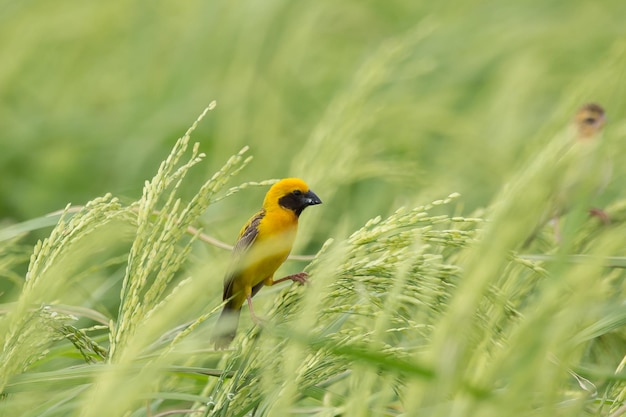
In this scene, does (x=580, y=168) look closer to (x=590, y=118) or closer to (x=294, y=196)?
(x=294, y=196)

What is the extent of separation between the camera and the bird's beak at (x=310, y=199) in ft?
9.48

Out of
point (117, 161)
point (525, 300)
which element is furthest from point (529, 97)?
point (525, 300)

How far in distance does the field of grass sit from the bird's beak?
0.25 metres

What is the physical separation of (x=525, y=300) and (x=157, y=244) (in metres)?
1.12

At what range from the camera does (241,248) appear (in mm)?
2697

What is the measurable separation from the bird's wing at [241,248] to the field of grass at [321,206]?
0.09m

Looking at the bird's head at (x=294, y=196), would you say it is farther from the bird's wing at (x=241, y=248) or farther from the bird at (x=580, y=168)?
the bird at (x=580, y=168)

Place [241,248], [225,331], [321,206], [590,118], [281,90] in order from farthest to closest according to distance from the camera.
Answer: [281,90], [590,118], [321,206], [241,248], [225,331]

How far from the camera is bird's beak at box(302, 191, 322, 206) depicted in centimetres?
289

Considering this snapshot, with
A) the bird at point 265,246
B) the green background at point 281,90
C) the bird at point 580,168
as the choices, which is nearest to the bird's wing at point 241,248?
the bird at point 265,246

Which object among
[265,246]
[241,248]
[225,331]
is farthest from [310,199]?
[225,331]

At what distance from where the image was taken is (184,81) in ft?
17.7

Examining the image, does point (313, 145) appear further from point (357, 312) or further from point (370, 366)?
point (370, 366)

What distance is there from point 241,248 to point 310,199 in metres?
0.32
